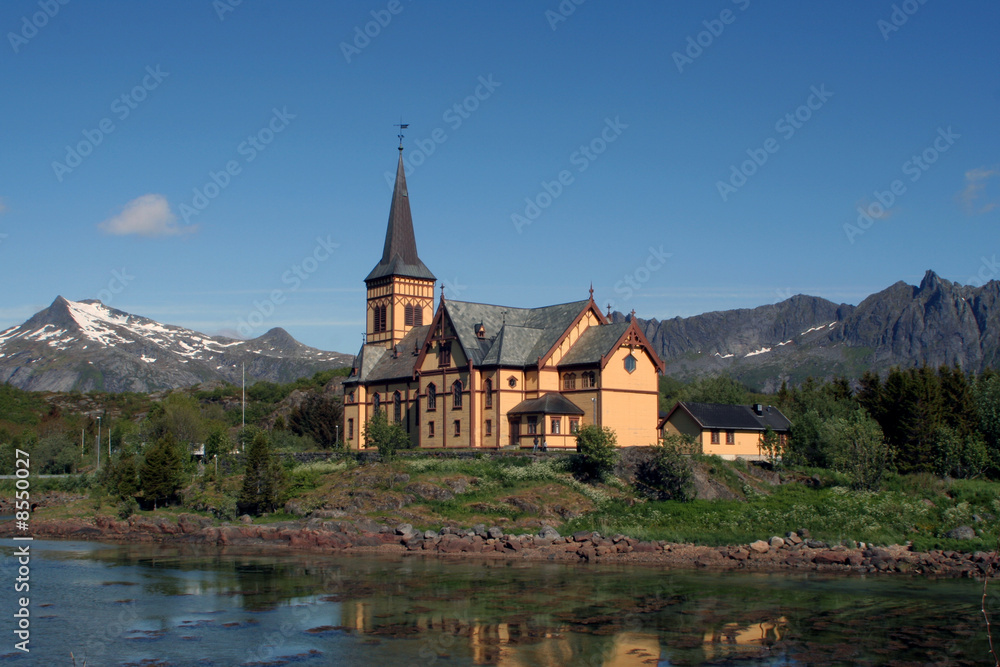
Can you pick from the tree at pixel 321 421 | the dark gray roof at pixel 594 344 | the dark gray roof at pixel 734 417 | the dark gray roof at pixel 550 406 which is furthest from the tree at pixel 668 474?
the tree at pixel 321 421

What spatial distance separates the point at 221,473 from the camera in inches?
2744

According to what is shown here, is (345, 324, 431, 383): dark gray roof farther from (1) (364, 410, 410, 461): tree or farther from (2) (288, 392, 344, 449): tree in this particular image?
(2) (288, 392, 344, 449): tree

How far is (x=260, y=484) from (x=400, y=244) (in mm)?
35808

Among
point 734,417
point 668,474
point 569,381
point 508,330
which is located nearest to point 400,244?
point 508,330

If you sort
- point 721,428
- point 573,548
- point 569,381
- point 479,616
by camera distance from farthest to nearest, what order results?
1. point 569,381
2. point 721,428
3. point 573,548
4. point 479,616

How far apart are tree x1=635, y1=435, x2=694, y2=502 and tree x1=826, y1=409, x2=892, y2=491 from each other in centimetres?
1053

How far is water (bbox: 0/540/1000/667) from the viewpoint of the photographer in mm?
25266

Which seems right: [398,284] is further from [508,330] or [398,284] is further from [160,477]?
[160,477]

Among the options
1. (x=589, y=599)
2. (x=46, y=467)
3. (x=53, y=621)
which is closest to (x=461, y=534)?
(x=589, y=599)

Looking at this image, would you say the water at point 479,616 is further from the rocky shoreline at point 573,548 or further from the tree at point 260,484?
the tree at point 260,484

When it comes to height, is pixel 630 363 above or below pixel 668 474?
above

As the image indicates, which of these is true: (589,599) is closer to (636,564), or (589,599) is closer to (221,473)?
(636,564)

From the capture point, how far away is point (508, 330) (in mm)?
67062

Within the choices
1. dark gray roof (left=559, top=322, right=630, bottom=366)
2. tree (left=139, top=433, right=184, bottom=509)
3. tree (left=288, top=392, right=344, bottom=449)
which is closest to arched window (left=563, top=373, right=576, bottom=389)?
dark gray roof (left=559, top=322, right=630, bottom=366)
